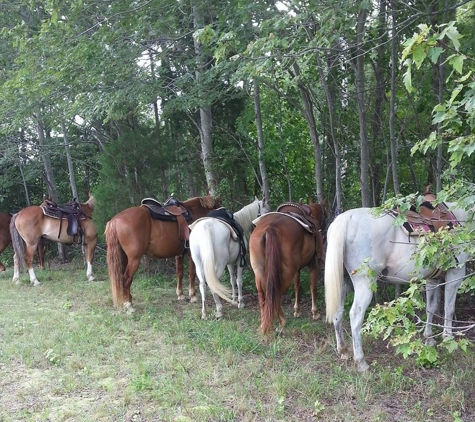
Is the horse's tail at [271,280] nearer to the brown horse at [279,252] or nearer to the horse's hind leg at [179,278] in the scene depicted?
the brown horse at [279,252]

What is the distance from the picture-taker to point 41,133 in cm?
1196

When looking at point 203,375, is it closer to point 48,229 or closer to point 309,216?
point 309,216

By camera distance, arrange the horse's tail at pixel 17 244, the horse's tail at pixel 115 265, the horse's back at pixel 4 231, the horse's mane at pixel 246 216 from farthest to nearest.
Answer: the horse's back at pixel 4 231
the horse's tail at pixel 17 244
the horse's mane at pixel 246 216
the horse's tail at pixel 115 265

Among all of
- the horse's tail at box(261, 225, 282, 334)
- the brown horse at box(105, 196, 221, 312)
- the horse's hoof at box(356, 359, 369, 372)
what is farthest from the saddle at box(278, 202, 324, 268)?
the horse's hoof at box(356, 359, 369, 372)

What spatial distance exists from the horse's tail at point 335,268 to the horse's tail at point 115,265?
329cm

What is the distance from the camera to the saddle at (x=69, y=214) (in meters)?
9.57

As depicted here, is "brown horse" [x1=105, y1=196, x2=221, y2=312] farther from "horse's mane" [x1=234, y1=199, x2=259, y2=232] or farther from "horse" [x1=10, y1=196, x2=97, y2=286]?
"horse" [x1=10, y1=196, x2=97, y2=286]

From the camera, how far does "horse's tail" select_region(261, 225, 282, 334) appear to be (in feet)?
15.6

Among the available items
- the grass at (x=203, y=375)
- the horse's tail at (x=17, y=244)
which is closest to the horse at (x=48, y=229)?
the horse's tail at (x=17, y=244)

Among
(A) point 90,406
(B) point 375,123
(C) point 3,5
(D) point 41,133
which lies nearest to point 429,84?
(B) point 375,123

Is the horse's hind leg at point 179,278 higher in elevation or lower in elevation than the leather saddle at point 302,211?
lower

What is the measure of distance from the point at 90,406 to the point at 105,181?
6450 millimetres

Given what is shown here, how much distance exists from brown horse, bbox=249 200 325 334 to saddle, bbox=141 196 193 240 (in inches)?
71.6

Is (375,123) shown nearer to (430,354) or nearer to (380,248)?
(380,248)
